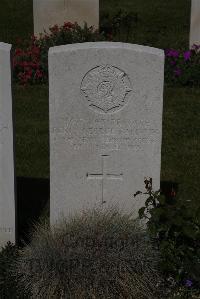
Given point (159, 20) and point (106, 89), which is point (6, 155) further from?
point (159, 20)

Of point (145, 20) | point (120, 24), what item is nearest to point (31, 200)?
point (120, 24)

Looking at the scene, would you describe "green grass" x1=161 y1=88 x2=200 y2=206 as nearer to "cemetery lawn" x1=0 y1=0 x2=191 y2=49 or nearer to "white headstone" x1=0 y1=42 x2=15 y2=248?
"white headstone" x1=0 y1=42 x2=15 y2=248

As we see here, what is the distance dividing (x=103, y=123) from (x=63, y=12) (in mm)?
6690

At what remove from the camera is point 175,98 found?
33.8 feet

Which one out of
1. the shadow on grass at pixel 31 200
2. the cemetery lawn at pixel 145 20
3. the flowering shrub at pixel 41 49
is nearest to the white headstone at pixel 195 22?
the cemetery lawn at pixel 145 20

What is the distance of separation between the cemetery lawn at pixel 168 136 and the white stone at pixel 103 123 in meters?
0.92

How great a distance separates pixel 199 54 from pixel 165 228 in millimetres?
6120

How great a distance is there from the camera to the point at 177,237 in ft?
18.1

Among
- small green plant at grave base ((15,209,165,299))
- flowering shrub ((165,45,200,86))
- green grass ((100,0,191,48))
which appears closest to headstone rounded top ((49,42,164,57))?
small green plant at grave base ((15,209,165,299))

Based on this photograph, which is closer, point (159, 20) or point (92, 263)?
point (92, 263)

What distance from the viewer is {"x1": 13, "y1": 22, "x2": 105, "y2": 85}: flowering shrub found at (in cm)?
1088

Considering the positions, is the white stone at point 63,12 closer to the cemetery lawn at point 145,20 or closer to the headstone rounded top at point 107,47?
the cemetery lawn at point 145,20

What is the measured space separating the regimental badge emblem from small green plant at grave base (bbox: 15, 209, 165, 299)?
96 centimetres

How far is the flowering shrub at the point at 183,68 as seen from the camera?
423 inches
